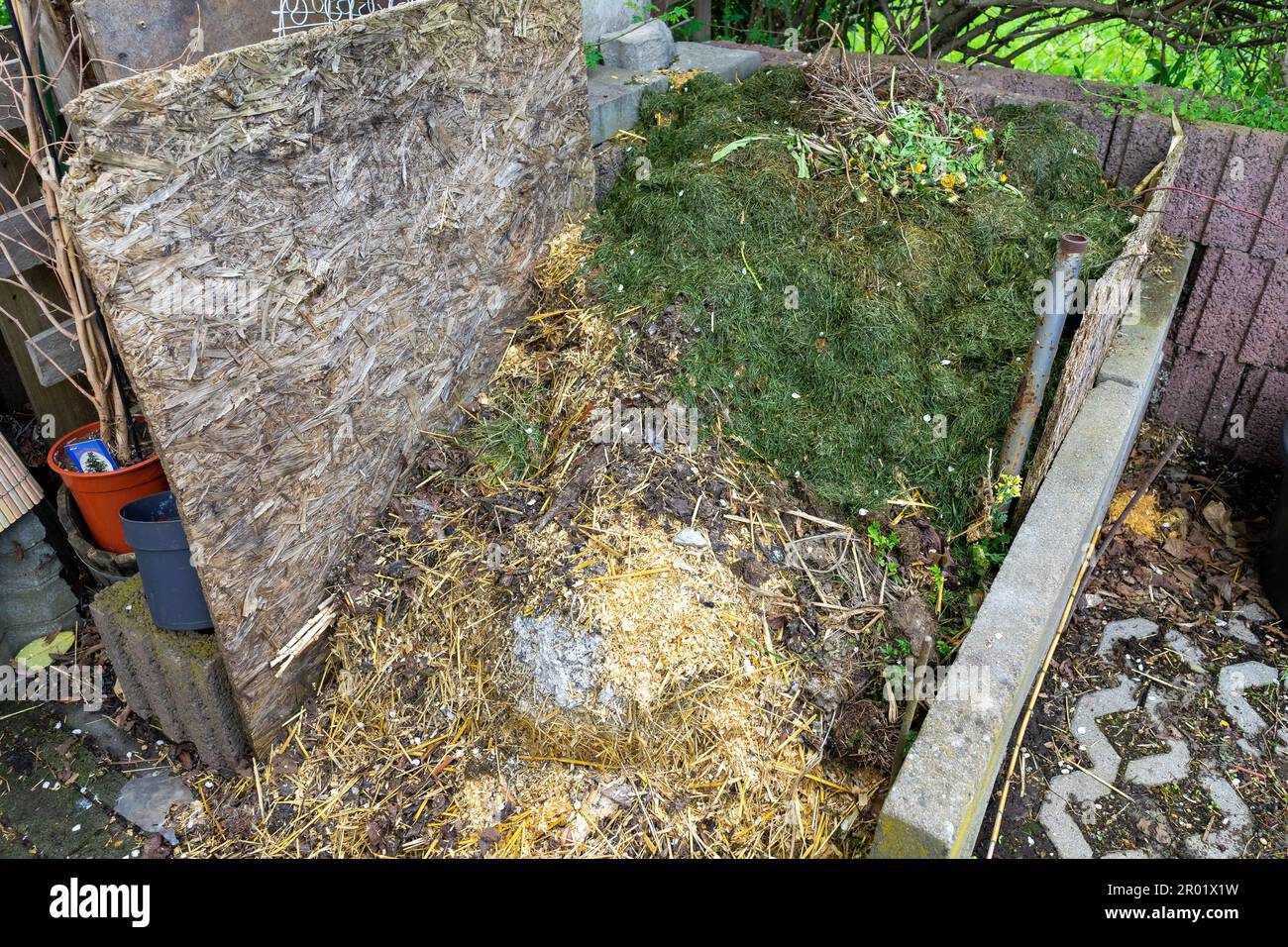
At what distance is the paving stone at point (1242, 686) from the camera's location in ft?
11.7

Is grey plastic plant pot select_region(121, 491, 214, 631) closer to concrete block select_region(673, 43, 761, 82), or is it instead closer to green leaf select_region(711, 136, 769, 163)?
green leaf select_region(711, 136, 769, 163)

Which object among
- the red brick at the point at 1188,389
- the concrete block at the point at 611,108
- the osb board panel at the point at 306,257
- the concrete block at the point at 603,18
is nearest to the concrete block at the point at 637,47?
the concrete block at the point at 603,18

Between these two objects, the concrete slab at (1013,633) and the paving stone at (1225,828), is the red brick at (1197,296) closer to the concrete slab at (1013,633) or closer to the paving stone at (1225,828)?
the concrete slab at (1013,633)

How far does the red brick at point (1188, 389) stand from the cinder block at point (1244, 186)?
2.03 ft

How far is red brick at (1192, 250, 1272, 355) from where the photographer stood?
4.50 meters

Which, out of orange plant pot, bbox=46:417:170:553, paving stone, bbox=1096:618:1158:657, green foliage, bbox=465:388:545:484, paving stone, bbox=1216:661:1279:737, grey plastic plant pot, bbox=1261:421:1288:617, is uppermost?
green foliage, bbox=465:388:545:484

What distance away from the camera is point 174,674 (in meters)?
3.12

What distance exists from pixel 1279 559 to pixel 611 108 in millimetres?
3812

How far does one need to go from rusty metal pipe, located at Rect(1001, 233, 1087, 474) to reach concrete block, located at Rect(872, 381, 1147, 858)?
0.17 meters

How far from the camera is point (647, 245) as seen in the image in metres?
4.04

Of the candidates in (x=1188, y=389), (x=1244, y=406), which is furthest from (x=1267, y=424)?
(x=1188, y=389)

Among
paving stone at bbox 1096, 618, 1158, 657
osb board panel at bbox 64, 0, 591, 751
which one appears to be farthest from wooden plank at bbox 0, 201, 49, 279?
paving stone at bbox 1096, 618, 1158, 657
